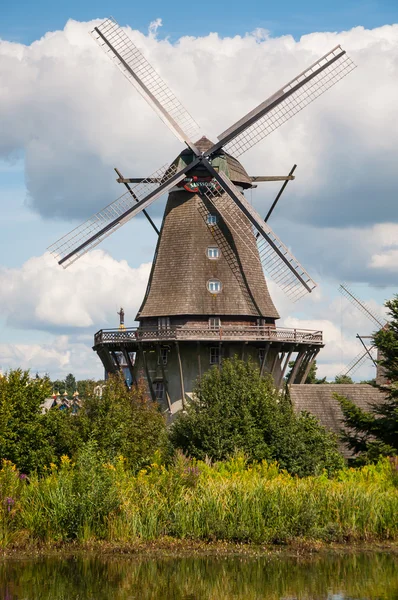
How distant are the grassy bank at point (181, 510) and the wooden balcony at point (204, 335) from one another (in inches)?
727

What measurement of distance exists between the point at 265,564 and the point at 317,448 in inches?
440

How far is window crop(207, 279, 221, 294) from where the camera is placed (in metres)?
45.4

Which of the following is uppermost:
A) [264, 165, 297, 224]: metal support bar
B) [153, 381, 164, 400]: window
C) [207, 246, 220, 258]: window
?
[264, 165, 297, 224]: metal support bar

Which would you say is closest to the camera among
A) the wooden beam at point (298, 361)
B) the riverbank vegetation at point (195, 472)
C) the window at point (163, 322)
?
the riverbank vegetation at point (195, 472)

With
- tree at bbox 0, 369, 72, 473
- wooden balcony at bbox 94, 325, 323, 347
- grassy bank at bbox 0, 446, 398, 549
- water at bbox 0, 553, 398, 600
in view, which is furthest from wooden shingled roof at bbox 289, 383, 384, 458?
water at bbox 0, 553, 398, 600

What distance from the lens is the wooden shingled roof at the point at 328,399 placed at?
132 feet

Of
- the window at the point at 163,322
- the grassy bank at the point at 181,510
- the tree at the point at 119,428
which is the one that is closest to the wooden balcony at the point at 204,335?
the window at the point at 163,322

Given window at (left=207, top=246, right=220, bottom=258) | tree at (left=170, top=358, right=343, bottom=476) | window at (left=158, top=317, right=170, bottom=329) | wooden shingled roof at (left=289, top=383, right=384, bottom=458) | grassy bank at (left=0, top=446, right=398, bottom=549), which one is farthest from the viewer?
window at (left=207, top=246, right=220, bottom=258)

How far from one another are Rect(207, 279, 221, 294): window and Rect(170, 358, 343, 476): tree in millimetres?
9842

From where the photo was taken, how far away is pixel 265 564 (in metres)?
23.3

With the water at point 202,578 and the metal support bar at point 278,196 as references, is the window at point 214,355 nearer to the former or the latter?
the metal support bar at point 278,196

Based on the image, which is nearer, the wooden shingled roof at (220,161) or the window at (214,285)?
the window at (214,285)

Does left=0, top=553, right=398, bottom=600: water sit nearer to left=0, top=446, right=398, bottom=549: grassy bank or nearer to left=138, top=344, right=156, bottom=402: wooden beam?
left=0, top=446, right=398, bottom=549: grassy bank

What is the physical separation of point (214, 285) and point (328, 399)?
767cm
